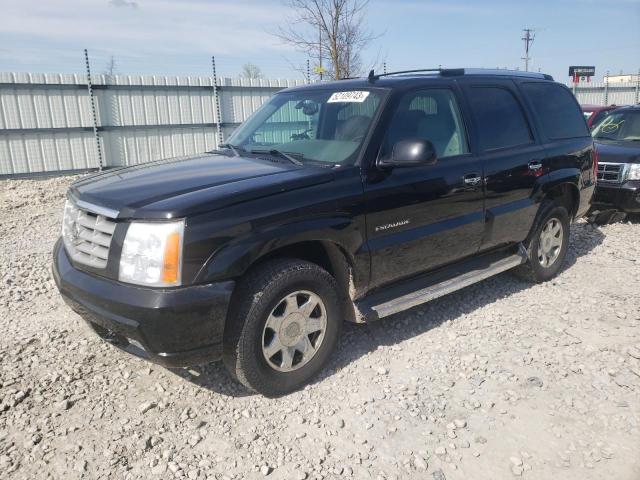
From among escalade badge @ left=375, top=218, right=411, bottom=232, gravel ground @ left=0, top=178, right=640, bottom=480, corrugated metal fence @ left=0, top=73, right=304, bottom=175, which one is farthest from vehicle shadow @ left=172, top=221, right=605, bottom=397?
corrugated metal fence @ left=0, top=73, right=304, bottom=175

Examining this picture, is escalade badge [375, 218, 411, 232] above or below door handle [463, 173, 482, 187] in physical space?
below

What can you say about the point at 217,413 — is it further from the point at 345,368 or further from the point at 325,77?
the point at 325,77

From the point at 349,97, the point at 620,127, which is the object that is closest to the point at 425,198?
the point at 349,97

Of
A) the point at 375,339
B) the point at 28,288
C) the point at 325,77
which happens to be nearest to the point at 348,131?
the point at 375,339

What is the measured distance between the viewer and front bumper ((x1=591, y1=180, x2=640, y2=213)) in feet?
23.9

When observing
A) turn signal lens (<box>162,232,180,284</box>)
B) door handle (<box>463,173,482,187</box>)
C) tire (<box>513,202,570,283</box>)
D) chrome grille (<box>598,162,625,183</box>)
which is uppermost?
door handle (<box>463,173,482,187</box>)

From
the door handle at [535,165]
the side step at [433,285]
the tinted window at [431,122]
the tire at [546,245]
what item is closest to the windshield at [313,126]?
the tinted window at [431,122]

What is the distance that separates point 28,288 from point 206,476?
3.35m

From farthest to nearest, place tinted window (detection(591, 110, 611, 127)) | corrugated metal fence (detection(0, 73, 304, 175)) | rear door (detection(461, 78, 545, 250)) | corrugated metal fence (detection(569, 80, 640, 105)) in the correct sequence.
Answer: corrugated metal fence (detection(569, 80, 640, 105)), corrugated metal fence (detection(0, 73, 304, 175)), tinted window (detection(591, 110, 611, 127)), rear door (detection(461, 78, 545, 250))

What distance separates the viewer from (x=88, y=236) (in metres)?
3.11

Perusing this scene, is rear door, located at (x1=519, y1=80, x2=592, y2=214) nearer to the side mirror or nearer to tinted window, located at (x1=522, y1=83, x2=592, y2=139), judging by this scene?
tinted window, located at (x1=522, y1=83, x2=592, y2=139)

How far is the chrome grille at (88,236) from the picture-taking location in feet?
9.70

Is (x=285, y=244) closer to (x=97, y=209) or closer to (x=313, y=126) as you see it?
(x=97, y=209)

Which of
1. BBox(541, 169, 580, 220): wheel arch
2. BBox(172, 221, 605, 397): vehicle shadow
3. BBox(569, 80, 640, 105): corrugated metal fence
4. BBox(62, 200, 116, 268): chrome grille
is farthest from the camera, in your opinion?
BBox(569, 80, 640, 105): corrugated metal fence
